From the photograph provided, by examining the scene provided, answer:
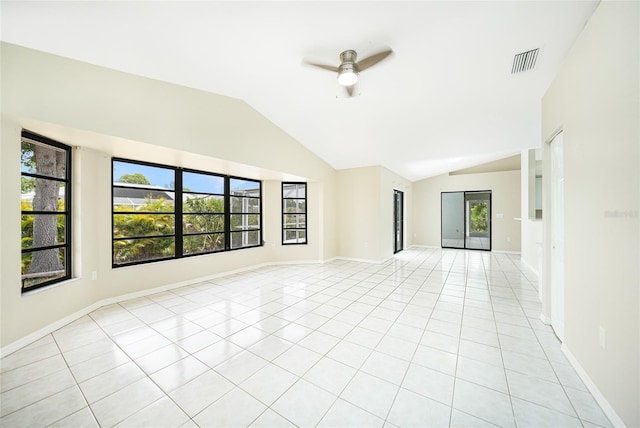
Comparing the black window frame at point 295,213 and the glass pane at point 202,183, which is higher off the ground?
the glass pane at point 202,183

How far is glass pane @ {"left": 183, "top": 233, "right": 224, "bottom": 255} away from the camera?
4.51 meters

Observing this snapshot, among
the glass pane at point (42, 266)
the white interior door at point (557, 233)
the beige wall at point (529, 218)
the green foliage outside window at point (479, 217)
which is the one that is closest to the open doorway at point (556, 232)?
the white interior door at point (557, 233)

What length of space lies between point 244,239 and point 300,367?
4.00m

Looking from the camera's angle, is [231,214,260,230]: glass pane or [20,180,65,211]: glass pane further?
[231,214,260,230]: glass pane

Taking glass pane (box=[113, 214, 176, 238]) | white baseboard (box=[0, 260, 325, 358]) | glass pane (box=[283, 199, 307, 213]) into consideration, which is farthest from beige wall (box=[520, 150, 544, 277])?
glass pane (box=[113, 214, 176, 238])

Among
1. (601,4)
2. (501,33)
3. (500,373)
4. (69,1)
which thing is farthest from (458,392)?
(69,1)

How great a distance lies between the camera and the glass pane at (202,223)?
4.54 m

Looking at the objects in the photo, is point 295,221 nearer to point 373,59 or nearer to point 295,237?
point 295,237

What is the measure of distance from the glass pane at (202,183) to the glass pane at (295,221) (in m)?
1.80

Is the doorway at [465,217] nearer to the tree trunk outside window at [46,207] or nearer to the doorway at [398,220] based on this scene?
the doorway at [398,220]

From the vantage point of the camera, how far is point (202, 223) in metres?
4.79

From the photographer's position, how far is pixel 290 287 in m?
4.29

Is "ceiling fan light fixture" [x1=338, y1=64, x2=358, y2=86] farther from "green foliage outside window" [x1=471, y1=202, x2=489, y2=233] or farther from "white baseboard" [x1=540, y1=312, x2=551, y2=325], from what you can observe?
"green foliage outside window" [x1=471, y1=202, x2=489, y2=233]

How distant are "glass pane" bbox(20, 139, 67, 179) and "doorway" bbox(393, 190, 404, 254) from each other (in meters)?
7.41
